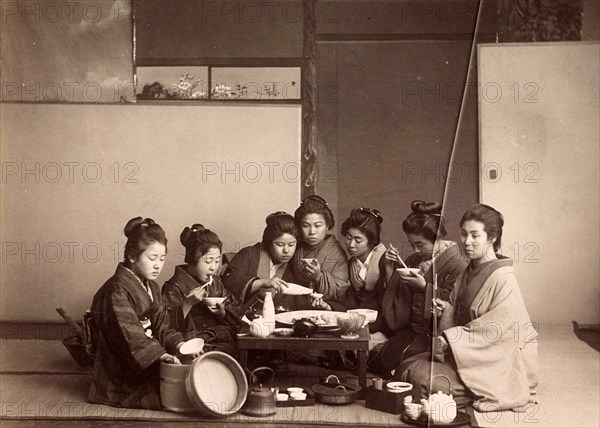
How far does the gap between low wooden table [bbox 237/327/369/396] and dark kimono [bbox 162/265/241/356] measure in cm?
23

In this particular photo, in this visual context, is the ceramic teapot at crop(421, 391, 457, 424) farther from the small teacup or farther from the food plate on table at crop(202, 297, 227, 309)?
the food plate on table at crop(202, 297, 227, 309)

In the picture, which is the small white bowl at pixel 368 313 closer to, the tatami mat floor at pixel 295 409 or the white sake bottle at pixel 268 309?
the white sake bottle at pixel 268 309

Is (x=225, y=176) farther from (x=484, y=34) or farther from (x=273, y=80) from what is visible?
(x=484, y=34)

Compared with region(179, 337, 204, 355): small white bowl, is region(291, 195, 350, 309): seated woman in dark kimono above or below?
above

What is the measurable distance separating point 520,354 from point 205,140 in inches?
73.8

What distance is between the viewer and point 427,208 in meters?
3.77

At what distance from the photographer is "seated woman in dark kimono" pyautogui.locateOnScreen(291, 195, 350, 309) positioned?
3.83 metres

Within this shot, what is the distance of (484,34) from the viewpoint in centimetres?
375

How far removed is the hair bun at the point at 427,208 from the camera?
12.4 feet

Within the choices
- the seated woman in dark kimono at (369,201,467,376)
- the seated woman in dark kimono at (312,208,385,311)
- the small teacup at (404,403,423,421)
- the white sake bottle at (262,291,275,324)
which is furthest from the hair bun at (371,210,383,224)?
the small teacup at (404,403,423,421)

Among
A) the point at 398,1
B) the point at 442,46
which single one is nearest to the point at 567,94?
the point at 442,46

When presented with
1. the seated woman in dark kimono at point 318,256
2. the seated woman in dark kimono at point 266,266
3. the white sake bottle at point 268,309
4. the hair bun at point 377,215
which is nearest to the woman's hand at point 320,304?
the seated woman in dark kimono at point 318,256

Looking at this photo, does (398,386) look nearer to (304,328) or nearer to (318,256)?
(304,328)

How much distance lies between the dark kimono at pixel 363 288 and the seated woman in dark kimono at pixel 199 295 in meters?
0.55
